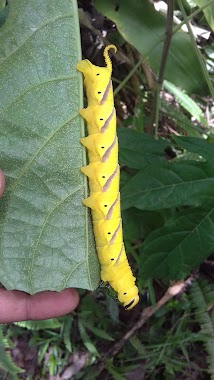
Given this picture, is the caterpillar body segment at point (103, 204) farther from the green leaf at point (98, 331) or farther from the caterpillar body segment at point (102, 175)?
the green leaf at point (98, 331)

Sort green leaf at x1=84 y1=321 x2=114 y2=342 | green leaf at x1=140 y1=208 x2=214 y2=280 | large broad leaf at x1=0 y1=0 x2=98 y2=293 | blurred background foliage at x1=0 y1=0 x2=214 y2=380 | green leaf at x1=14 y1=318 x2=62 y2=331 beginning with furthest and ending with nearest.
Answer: green leaf at x1=84 y1=321 x2=114 y2=342 → green leaf at x1=14 y1=318 x2=62 y2=331 → blurred background foliage at x1=0 y1=0 x2=214 y2=380 → green leaf at x1=140 y1=208 x2=214 y2=280 → large broad leaf at x1=0 y1=0 x2=98 y2=293

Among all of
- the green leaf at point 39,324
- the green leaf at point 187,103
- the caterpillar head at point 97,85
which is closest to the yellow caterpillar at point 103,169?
the caterpillar head at point 97,85

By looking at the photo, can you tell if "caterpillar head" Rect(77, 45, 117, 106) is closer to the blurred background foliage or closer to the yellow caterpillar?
the yellow caterpillar

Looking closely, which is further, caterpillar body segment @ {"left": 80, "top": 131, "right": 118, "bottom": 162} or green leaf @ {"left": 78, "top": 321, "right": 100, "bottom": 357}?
green leaf @ {"left": 78, "top": 321, "right": 100, "bottom": 357}

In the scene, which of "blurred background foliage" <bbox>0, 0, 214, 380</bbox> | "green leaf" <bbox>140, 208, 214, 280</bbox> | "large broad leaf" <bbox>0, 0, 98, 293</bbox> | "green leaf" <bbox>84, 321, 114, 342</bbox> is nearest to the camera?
"large broad leaf" <bbox>0, 0, 98, 293</bbox>

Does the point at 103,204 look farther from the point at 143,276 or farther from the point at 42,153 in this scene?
the point at 143,276

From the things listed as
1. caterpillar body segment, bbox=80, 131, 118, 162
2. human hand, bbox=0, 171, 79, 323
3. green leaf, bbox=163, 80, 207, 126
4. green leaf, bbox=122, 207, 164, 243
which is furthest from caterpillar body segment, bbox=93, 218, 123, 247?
green leaf, bbox=163, 80, 207, 126
